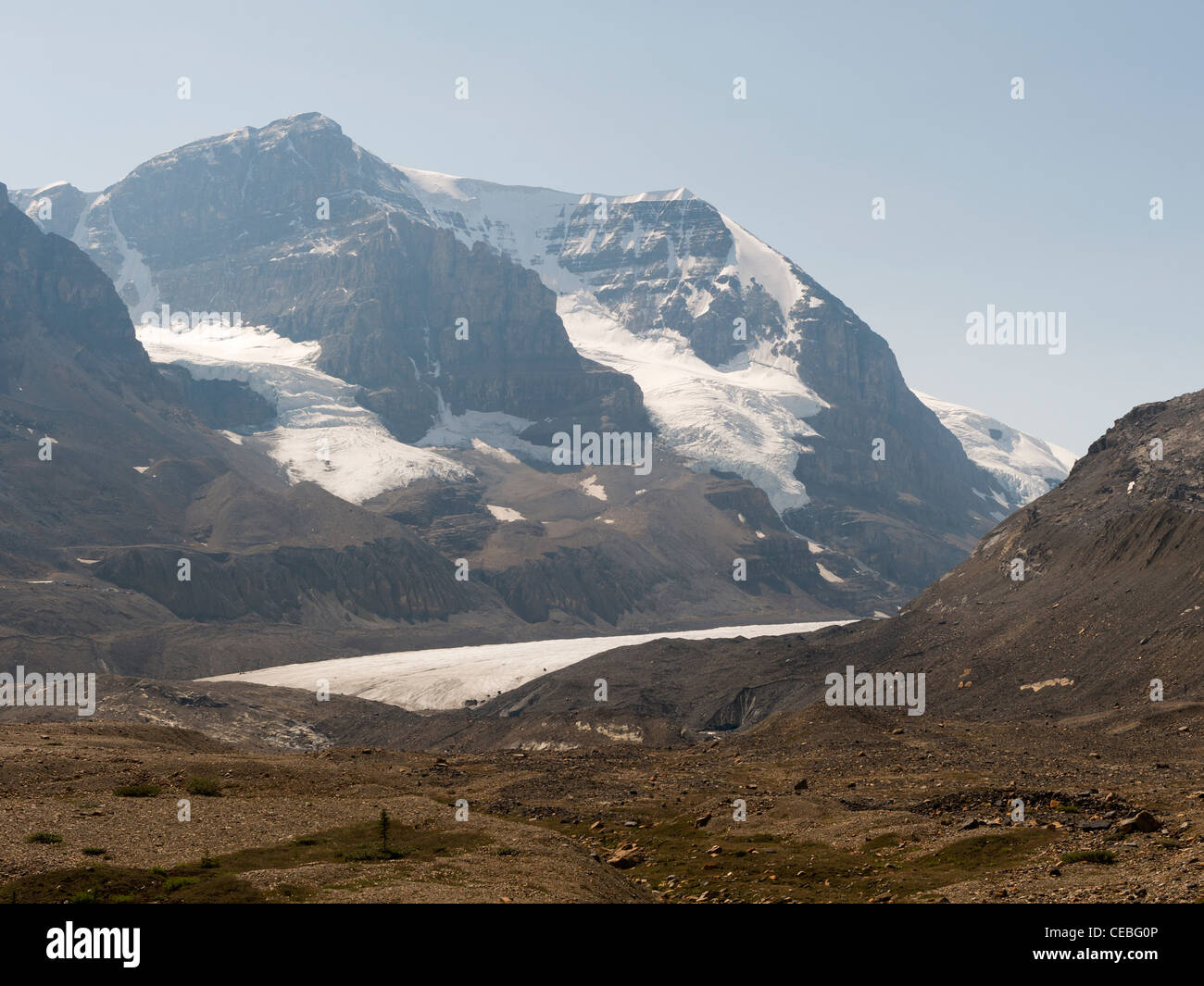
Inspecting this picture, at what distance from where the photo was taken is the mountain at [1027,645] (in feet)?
357

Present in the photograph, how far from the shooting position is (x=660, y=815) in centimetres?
6072

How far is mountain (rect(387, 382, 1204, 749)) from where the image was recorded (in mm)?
108750

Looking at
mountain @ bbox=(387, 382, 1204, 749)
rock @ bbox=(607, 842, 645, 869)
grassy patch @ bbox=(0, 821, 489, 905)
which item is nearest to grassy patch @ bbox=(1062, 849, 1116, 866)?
rock @ bbox=(607, 842, 645, 869)

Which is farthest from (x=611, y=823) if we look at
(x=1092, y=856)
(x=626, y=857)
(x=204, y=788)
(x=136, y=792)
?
(x=1092, y=856)

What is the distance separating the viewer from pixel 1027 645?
396 feet

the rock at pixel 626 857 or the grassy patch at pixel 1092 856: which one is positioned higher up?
the grassy patch at pixel 1092 856

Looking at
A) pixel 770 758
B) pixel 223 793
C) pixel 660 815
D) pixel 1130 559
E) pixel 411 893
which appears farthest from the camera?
pixel 1130 559

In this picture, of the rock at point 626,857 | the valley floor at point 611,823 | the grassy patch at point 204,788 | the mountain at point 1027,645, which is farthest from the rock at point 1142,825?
the mountain at point 1027,645

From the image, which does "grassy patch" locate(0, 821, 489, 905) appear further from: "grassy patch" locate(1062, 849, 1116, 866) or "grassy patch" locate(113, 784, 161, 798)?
"grassy patch" locate(1062, 849, 1116, 866)

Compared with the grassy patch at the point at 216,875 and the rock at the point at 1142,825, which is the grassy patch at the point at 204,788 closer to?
the grassy patch at the point at 216,875
